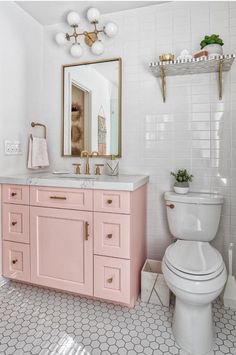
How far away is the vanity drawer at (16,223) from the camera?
178 cm

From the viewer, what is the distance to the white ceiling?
1958 mm

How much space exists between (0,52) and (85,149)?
3.24 ft

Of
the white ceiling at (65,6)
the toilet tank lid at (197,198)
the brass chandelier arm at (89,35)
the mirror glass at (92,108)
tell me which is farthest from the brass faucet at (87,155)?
the white ceiling at (65,6)

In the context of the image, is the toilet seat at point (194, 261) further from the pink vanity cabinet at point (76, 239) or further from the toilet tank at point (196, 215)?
the pink vanity cabinet at point (76, 239)

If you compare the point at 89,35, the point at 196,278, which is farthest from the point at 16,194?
the point at 89,35

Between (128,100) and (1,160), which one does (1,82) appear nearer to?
(1,160)

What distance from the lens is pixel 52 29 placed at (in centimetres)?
228

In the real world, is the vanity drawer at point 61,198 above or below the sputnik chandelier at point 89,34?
below

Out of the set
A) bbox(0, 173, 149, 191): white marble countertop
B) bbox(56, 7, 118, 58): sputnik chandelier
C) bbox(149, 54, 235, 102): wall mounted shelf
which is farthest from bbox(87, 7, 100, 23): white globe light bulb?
bbox(0, 173, 149, 191): white marble countertop

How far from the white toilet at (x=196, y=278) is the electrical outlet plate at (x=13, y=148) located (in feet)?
4.72

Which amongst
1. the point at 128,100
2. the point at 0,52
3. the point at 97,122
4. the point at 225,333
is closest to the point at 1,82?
the point at 0,52

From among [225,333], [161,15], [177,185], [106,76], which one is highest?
[161,15]

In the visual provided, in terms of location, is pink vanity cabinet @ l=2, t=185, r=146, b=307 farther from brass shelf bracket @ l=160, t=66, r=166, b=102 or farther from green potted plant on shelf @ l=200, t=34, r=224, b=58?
green potted plant on shelf @ l=200, t=34, r=224, b=58

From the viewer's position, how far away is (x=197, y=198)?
66.3 inches
